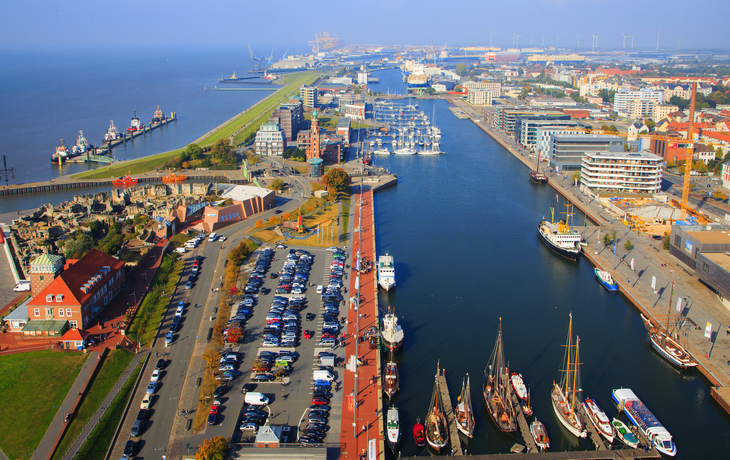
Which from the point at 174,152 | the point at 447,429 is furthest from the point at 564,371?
the point at 174,152

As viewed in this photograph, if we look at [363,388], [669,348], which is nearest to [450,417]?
[363,388]

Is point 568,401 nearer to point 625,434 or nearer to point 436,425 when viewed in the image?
point 625,434

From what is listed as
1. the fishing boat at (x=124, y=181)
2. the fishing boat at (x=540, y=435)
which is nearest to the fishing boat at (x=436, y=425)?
the fishing boat at (x=540, y=435)

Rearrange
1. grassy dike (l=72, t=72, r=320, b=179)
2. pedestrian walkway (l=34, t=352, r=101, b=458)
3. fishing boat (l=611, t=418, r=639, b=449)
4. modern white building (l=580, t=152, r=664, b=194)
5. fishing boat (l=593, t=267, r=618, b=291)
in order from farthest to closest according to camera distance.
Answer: grassy dike (l=72, t=72, r=320, b=179), modern white building (l=580, t=152, r=664, b=194), fishing boat (l=593, t=267, r=618, b=291), fishing boat (l=611, t=418, r=639, b=449), pedestrian walkway (l=34, t=352, r=101, b=458)

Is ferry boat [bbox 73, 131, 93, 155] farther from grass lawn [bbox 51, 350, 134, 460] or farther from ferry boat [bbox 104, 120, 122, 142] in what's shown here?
grass lawn [bbox 51, 350, 134, 460]

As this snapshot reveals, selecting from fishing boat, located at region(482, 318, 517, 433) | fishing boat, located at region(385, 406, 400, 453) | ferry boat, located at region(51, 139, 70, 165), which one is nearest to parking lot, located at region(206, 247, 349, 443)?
fishing boat, located at region(385, 406, 400, 453)
